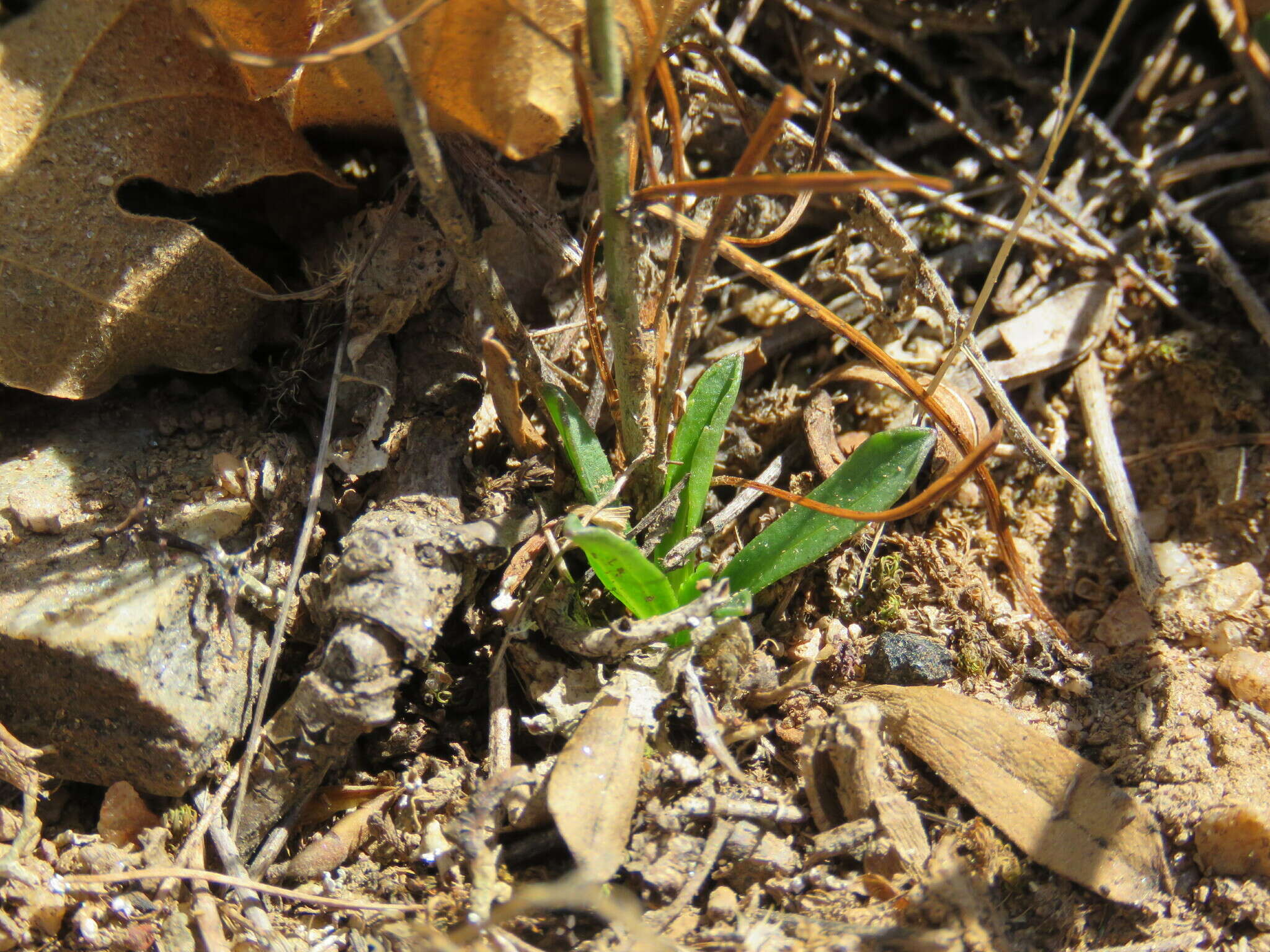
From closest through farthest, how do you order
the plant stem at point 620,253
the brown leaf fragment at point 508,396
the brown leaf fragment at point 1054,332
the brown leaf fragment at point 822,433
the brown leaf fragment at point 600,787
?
1. the plant stem at point 620,253
2. the brown leaf fragment at point 600,787
3. the brown leaf fragment at point 508,396
4. the brown leaf fragment at point 822,433
5. the brown leaf fragment at point 1054,332

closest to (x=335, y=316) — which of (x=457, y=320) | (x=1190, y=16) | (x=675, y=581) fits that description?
(x=457, y=320)

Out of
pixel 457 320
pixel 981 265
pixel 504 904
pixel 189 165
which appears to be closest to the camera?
pixel 504 904

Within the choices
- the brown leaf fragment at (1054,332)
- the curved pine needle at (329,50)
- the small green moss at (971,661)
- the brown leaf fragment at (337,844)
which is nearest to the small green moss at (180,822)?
the brown leaf fragment at (337,844)

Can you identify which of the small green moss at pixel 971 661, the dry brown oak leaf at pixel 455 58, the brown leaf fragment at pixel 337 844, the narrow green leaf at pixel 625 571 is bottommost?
the brown leaf fragment at pixel 337 844

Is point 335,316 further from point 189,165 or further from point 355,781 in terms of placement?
point 355,781

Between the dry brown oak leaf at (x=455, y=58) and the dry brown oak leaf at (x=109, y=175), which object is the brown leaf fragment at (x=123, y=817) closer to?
the dry brown oak leaf at (x=109, y=175)

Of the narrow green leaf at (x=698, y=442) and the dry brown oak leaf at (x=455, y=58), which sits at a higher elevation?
the dry brown oak leaf at (x=455, y=58)

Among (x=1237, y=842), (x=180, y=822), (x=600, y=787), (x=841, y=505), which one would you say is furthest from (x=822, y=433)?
(x=180, y=822)

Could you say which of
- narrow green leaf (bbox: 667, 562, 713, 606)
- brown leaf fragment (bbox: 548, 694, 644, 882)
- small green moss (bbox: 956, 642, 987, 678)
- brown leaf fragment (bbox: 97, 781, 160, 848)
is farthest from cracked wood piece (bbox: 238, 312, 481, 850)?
small green moss (bbox: 956, 642, 987, 678)
